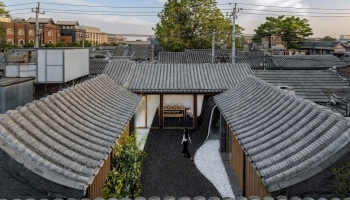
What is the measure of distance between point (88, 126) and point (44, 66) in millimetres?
8141

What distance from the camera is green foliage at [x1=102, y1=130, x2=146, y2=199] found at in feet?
21.5

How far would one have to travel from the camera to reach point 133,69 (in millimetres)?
16719

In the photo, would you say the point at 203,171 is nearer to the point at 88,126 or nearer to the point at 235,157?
the point at 235,157

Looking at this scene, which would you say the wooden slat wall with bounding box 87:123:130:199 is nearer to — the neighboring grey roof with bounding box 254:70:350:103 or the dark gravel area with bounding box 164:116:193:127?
the dark gravel area with bounding box 164:116:193:127

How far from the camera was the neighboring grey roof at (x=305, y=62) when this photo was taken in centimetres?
3145

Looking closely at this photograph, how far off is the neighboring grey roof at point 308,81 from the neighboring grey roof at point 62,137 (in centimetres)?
839

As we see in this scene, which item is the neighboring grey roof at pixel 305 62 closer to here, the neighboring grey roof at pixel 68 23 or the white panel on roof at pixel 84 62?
the white panel on roof at pixel 84 62

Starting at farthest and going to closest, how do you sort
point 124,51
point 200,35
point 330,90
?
point 124,51
point 200,35
point 330,90

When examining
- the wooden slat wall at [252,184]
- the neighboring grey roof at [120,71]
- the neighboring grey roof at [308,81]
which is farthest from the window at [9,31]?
the wooden slat wall at [252,184]

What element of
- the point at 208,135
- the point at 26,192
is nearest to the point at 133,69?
Answer: the point at 208,135

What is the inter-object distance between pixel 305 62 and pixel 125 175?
Result: 29.9m

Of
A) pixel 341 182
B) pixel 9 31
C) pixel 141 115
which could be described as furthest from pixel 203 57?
pixel 9 31

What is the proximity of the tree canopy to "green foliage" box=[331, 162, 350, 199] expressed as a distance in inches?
1406

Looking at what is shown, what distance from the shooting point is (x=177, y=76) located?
16219mm
